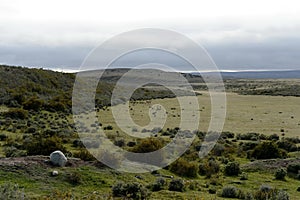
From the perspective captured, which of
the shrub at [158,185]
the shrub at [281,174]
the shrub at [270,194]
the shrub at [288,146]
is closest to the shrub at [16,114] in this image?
the shrub at [288,146]

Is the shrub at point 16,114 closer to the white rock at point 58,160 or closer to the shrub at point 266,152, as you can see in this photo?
the shrub at point 266,152

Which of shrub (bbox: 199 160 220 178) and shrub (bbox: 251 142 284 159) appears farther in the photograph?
shrub (bbox: 251 142 284 159)

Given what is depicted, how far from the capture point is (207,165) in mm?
18984

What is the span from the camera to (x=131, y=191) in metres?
13.0

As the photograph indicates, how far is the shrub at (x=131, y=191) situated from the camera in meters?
12.9

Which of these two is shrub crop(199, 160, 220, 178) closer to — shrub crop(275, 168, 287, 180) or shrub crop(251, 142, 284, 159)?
shrub crop(275, 168, 287, 180)

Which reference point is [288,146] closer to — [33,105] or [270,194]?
[270,194]

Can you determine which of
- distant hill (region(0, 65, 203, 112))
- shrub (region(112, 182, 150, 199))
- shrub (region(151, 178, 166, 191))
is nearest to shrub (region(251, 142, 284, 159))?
shrub (region(151, 178, 166, 191))

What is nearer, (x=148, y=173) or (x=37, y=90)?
(x=148, y=173)

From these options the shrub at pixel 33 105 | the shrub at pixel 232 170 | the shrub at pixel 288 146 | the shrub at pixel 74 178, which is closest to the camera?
the shrub at pixel 74 178

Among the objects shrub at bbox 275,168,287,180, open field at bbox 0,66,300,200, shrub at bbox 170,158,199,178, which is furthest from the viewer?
shrub at bbox 275,168,287,180

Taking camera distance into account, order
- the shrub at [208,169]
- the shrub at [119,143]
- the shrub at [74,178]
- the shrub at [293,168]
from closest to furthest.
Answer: the shrub at [74,178]
the shrub at [208,169]
the shrub at [293,168]
the shrub at [119,143]

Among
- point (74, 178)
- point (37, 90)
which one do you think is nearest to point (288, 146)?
point (74, 178)

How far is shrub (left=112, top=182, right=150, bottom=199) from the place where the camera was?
1294cm
